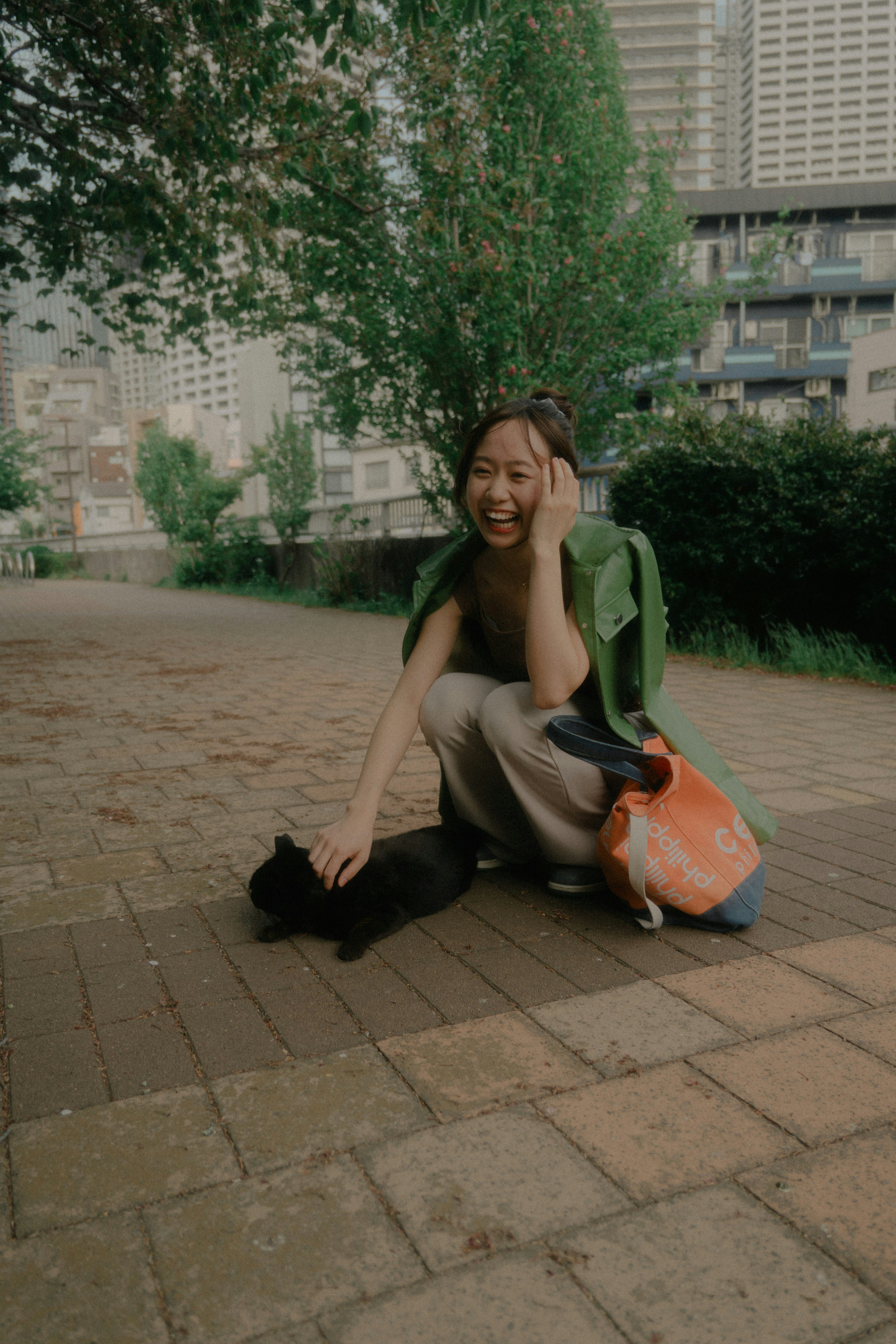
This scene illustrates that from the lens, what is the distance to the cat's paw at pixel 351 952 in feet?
7.80

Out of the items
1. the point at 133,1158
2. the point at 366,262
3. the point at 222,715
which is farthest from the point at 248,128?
the point at 133,1158

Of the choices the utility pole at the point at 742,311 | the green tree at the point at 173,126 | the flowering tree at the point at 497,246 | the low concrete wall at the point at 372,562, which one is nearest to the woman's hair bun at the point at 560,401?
the low concrete wall at the point at 372,562

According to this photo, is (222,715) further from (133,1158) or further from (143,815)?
(133,1158)

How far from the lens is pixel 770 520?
24.7ft

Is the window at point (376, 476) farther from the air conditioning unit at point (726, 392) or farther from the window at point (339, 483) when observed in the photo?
the air conditioning unit at point (726, 392)

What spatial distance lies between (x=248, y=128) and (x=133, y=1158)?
8.76 m

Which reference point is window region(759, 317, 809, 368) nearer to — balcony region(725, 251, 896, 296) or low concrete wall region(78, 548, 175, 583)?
balcony region(725, 251, 896, 296)

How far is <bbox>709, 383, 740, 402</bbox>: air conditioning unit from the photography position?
45438 millimetres

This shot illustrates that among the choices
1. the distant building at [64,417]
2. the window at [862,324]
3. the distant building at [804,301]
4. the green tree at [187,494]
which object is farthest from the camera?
the distant building at [64,417]

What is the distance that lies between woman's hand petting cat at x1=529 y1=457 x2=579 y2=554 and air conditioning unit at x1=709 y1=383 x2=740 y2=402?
1822 inches

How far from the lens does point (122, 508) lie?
105500mm

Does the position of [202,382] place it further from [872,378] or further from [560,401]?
[560,401]

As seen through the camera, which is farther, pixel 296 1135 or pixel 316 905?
pixel 316 905

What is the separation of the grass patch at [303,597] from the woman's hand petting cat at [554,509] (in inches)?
299
